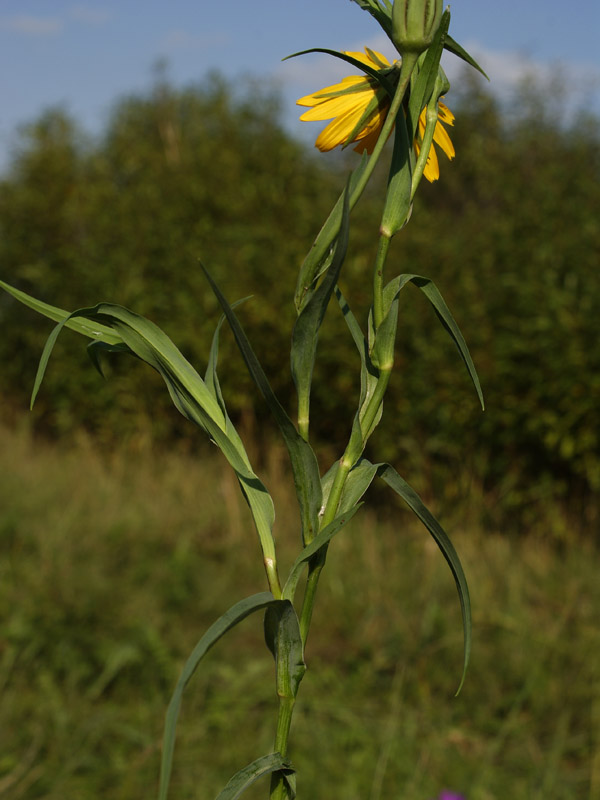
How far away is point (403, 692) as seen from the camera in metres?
2.25

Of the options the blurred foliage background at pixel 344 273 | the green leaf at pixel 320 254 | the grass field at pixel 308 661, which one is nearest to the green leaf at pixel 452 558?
the green leaf at pixel 320 254

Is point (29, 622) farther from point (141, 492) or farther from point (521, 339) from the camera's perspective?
point (521, 339)

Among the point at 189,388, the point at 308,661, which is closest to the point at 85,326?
the point at 189,388

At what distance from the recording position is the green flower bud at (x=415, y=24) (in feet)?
1.16

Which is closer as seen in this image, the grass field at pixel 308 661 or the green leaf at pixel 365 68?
the green leaf at pixel 365 68

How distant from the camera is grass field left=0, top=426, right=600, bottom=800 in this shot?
1813 millimetres

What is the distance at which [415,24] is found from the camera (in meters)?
0.35

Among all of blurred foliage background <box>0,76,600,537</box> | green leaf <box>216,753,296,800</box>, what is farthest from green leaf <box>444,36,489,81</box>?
blurred foliage background <box>0,76,600,537</box>

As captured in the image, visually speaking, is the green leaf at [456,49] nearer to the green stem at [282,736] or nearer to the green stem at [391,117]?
the green stem at [391,117]

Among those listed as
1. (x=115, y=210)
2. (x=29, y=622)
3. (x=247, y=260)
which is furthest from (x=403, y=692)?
(x=115, y=210)

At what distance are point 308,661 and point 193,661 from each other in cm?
227

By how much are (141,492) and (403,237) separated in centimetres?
167

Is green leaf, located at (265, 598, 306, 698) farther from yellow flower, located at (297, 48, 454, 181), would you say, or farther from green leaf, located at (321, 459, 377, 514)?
yellow flower, located at (297, 48, 454, 181)

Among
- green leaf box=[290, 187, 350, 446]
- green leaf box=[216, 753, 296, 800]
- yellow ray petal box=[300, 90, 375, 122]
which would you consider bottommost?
green leaf box=[216, 753, 296, 800]
